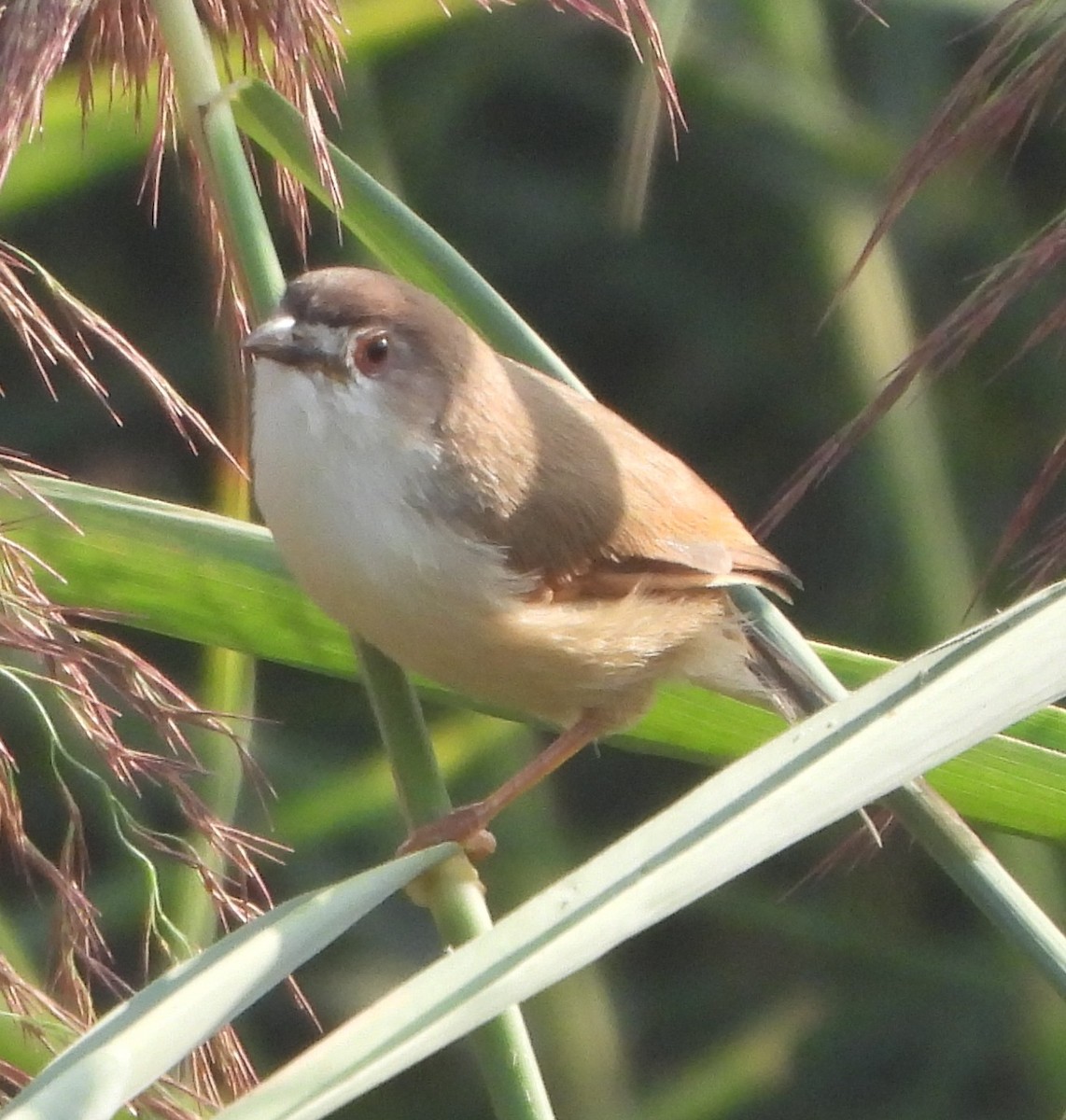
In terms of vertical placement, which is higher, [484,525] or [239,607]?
[484,525]

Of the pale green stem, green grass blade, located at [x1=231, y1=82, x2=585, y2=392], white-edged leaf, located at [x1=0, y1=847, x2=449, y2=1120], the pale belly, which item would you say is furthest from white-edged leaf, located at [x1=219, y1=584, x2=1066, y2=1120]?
the pale belly

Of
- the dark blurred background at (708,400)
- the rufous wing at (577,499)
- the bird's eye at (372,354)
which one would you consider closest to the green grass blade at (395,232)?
the bird's eye at (372,354)

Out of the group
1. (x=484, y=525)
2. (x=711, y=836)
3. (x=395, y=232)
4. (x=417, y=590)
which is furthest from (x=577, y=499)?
(x=711, y=836)

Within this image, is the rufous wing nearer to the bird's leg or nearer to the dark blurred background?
the bird's leg

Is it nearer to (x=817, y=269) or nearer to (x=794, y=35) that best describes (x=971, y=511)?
(x=817, y=269)

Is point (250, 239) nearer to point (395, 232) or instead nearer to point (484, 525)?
point (395, 232)

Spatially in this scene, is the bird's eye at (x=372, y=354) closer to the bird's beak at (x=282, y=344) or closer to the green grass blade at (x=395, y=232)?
the bird's beak at (x=282, y=344)

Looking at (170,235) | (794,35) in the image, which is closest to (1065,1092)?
(794,35)
